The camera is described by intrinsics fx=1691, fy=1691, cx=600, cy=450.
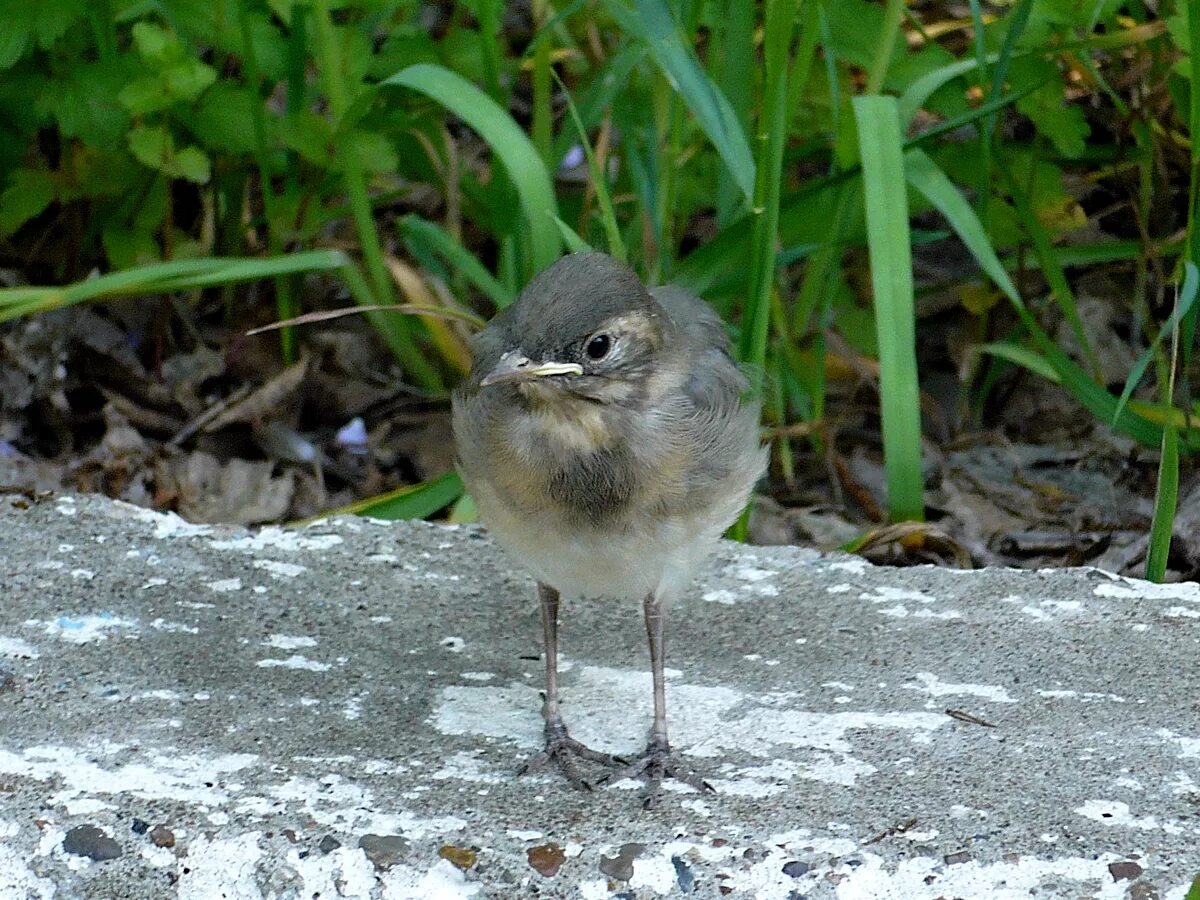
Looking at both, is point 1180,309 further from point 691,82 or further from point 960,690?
point 691,82

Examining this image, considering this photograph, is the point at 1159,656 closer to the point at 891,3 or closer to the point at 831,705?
the point at 831,705

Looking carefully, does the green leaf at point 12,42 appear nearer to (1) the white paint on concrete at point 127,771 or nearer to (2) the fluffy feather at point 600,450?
(2) the fluffy feather at point 600,450

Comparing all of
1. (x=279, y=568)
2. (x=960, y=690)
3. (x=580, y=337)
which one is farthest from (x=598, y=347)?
(x=279, y=568)

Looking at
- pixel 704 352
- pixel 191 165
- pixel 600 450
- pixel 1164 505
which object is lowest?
pixel 1164 505

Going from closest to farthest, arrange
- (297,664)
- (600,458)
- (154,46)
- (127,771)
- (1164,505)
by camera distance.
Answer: (127,771) → (600,458) → (297,664) → (1164,505) → (154,46)

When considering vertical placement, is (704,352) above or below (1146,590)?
above

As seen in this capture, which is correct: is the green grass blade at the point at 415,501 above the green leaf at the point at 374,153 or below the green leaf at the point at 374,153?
below

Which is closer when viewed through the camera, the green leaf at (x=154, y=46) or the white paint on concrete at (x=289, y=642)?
→ the white paint on concrete at (x=289, y=642)

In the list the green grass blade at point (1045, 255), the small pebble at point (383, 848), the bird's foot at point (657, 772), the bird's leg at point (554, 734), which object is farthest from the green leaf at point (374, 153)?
the small pebble at point (383, 848)
